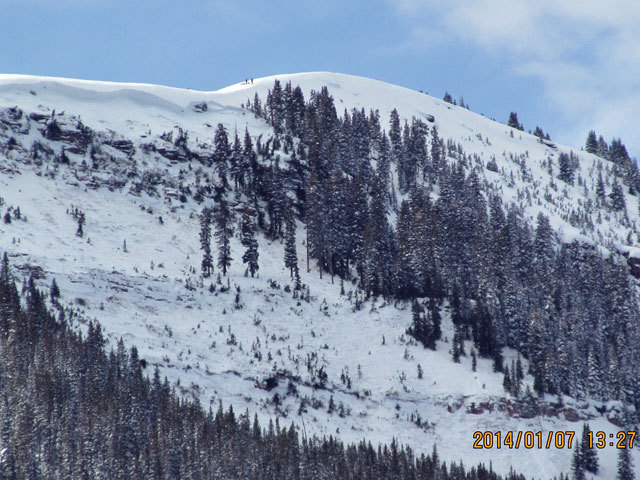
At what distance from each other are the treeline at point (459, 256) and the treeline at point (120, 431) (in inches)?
924

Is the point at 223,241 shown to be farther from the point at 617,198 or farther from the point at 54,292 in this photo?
the point at 617,198

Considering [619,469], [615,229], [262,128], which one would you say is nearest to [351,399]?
[619,469]

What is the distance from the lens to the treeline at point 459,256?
91188mm

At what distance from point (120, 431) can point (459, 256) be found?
Result: 197 feet

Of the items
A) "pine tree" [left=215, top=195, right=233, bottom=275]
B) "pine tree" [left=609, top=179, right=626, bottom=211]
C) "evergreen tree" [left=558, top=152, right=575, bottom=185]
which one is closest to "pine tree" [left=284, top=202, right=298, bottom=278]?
"pine tree" [left=215, top=195, right=233, bottom=275]

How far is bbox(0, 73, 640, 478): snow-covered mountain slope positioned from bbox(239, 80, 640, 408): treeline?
175 inches

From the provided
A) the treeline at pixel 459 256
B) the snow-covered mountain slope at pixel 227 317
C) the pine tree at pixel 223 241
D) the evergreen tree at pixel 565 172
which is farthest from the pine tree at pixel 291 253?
the evergreen tree at pixel 565 172

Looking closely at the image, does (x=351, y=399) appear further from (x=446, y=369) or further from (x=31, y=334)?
(x=31, y=334)

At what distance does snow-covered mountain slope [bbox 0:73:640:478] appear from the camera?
76.9 meters

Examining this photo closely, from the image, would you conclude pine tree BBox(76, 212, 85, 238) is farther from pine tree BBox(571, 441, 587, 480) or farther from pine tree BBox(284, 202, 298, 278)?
pine tree BBox(571, 441, 587, 480)

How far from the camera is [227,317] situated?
87.2 m

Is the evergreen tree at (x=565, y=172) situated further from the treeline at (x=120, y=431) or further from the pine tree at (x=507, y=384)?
the treeline at (x=120, y=431)

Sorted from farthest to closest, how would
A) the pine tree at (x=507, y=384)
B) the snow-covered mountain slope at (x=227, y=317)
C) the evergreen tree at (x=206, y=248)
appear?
the evergreen tree at (x=206, y=248)
the pine tree at (x=507, y=384)
the snow-covered mountain slope at (x=227, y=317)

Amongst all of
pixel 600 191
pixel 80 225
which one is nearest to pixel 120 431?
pixel 80 225
